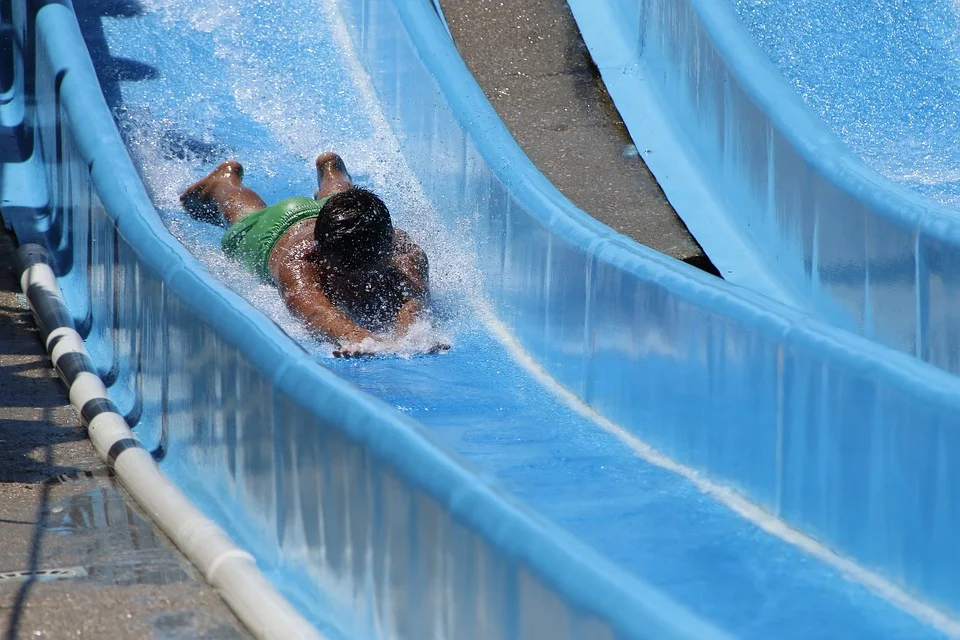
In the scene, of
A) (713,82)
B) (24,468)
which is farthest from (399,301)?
(713,82)

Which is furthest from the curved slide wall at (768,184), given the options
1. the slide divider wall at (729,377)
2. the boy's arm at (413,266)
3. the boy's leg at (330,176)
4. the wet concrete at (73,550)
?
the wet concrete at (73,550)

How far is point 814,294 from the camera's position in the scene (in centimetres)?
520

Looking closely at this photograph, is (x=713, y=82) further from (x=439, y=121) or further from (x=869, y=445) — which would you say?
(x=869, y=445)

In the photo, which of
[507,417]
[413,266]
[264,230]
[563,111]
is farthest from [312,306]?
[563,111]

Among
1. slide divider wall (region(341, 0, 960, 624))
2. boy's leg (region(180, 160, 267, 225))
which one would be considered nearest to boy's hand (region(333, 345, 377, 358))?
slide divider wall (region(341, 0, 960, 624))

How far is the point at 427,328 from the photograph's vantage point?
472cm

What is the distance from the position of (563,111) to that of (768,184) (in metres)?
1.35

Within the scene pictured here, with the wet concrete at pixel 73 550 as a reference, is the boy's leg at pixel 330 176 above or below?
above

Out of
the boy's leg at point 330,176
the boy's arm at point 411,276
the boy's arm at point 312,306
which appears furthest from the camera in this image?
the boy's leg at point 330,176

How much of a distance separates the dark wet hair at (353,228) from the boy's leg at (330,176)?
82 centimetres

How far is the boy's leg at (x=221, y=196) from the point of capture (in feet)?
17.9

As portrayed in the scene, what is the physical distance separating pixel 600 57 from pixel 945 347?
3.13m

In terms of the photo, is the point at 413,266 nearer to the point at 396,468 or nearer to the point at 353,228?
the point at 353,228

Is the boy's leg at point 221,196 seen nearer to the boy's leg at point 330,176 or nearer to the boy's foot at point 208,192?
Result: the boy's foot at point 208,192
